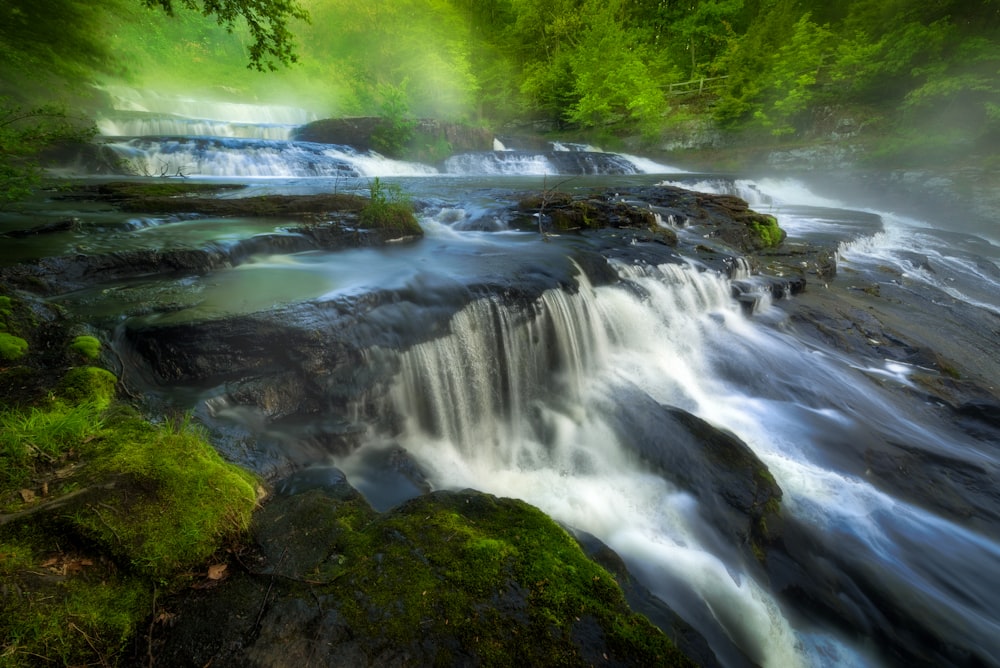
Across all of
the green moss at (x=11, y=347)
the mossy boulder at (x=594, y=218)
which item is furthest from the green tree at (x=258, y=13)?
the mossy boulder at (x=594, y=218)

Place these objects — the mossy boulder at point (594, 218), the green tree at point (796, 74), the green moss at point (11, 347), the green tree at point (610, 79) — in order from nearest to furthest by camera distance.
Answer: the green moss at point (11, 347), the mossy boulder at point (594, 218), the green tree at point (796, 74), the green tree at point (610, 79)

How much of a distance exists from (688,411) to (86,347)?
20.5 ft

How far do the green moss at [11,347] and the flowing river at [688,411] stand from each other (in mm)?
809

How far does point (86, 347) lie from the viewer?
3.51 metres

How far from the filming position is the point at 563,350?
605 cm

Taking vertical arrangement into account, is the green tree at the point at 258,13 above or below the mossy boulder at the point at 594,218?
above

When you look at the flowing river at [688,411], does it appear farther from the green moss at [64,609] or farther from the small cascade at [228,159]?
the small cascade at [228,159]

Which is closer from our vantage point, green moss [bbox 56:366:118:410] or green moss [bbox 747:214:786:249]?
green moss [bbox 56:366:118:410]

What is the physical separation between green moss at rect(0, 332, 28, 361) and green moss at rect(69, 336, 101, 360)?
0.87ft

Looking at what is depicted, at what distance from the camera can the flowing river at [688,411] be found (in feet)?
11.0

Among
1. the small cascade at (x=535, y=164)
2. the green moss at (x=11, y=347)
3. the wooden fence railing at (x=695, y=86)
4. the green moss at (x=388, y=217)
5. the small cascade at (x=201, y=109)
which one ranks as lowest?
the green moss at (x=11, y=347)

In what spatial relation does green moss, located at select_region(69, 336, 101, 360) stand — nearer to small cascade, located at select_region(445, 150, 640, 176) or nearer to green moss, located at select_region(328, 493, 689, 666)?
green moss, located at select_region(328, 493, 689, 666)

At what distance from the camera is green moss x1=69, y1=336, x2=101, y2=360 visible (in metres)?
3.48

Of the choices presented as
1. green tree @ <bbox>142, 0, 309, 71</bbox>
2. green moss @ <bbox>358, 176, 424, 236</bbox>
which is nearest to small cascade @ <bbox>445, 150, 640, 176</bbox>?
green moss @ <bbox>358, 176, 424, 236</bbox>
